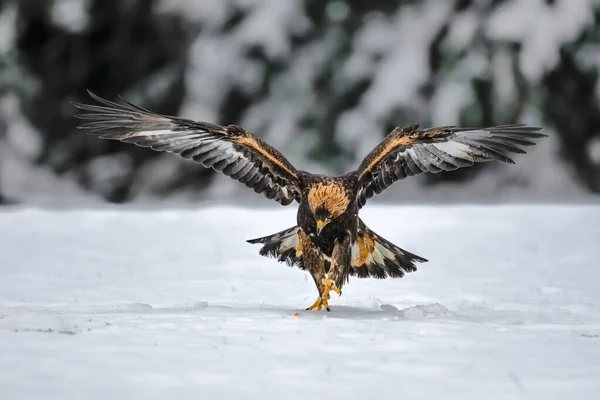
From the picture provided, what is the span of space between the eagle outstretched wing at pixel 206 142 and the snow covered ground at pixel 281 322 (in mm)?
824

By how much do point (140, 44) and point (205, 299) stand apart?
11.8 metres

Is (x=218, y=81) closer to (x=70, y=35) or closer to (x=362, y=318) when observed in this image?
(x=70, y=35)

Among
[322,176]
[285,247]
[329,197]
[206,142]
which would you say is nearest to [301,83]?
[206,142]

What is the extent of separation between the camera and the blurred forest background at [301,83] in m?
14.8

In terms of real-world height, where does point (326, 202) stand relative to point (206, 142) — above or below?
below

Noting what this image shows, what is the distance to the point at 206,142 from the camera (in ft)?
20.5

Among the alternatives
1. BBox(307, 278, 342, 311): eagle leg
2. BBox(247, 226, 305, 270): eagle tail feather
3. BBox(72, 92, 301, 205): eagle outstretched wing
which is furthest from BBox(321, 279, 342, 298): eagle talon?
BBox(72, 92, 301, 205): eagle outstretched wing

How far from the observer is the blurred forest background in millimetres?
14820

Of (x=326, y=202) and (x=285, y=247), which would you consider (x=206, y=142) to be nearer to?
(x=285, y=247)

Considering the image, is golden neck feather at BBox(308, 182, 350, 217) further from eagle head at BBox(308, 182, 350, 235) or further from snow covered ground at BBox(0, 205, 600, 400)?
snow covered ground at BBox(0, 205, 600, 400)

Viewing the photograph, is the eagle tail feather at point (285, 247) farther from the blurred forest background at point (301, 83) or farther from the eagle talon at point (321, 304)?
the blurred forest background at point (301, 83)

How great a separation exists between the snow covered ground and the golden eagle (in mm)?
342

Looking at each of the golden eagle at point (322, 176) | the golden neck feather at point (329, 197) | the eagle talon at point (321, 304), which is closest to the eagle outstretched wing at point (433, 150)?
the golden eagle at point (322, 176)

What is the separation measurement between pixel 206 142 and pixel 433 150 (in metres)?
1.52
